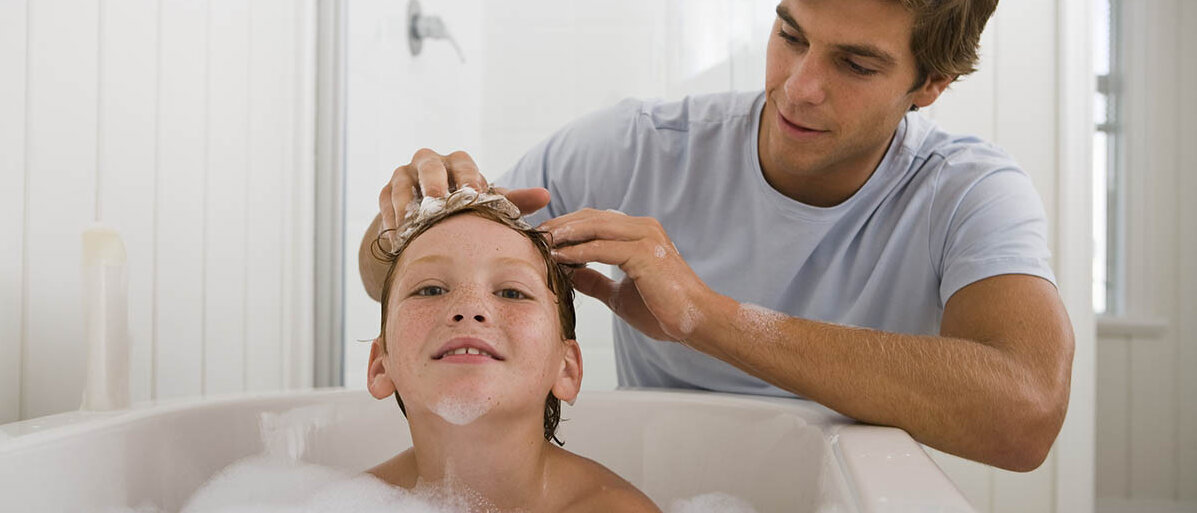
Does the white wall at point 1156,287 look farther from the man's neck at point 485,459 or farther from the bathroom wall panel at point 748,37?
the man's neck at point 485,459

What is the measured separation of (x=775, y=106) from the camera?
140 centimetres

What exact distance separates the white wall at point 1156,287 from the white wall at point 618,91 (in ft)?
2.22

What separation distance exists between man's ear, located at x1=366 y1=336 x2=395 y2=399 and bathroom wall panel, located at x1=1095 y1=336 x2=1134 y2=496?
7.58ft

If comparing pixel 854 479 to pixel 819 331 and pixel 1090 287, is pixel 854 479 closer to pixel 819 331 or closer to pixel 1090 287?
pixel 819 331

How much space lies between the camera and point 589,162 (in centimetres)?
160

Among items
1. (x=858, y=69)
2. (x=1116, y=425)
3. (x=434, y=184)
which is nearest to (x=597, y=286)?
(x=434, y=184)

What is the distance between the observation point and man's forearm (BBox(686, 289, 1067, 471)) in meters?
1.06

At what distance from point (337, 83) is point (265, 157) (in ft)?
0.95

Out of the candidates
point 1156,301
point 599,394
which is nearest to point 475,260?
point 599,394

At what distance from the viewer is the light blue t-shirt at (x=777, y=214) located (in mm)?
1327

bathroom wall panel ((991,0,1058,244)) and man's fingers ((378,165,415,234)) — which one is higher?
bathroom wall panel ((991,0,1058,244))

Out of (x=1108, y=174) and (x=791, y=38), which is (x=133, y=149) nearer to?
(x=791, y=38)

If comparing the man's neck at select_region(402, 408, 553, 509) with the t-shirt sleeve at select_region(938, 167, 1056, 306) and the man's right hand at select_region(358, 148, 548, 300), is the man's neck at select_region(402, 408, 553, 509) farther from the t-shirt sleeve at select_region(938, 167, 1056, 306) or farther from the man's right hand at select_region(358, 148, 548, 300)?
the t-shirt sleeve at select_region(938, 167, 1056, 306)

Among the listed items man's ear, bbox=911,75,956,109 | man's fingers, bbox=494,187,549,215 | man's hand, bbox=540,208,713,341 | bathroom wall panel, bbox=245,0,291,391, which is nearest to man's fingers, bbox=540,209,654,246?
man's hand, bbox=540,208,713,341
